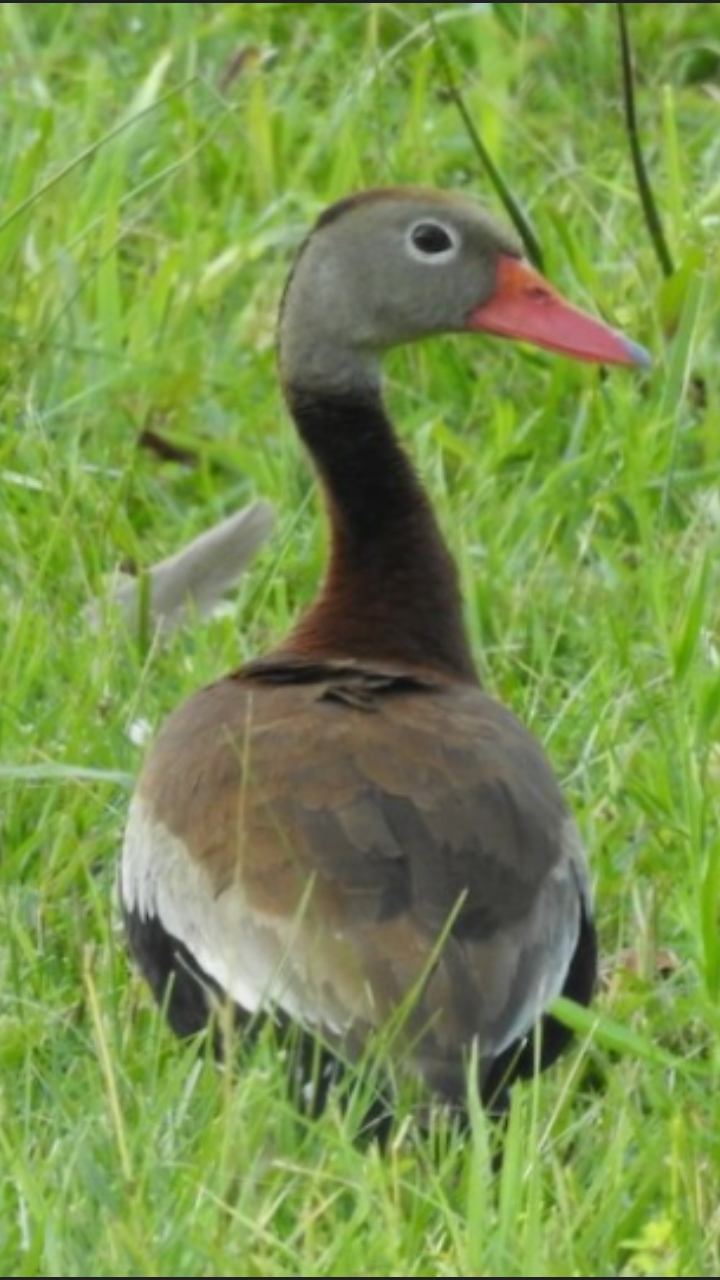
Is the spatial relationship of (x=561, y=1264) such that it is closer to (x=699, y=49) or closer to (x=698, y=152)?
(x=698, y=152)

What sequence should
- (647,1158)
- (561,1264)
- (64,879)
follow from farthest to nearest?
(64,879) → (647,1158) → (561,1264)

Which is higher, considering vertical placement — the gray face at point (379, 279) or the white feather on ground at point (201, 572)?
the gray face at point (379, 279)

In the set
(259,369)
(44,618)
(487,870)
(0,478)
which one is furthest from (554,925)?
(259,369)

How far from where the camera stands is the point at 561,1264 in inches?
147

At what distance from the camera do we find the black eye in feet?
17.7

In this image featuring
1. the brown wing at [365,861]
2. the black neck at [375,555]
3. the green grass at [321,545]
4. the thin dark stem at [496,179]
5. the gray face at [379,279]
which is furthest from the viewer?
the thin dark stem at [496,179]

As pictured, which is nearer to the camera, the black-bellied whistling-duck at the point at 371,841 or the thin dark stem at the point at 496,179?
the black-bellied whistling-duck at the point at 371,841

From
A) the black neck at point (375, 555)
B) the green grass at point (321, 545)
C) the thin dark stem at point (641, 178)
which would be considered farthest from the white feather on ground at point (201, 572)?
the thin dark stem at point (641, 178)

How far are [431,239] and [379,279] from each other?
0.11m

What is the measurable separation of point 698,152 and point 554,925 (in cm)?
300

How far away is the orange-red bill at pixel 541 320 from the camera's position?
5379 millimetres

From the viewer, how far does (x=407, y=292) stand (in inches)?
212

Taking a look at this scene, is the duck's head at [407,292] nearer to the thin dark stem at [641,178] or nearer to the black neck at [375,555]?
the black neck at [375,555]

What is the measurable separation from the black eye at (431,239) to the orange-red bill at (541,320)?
3.2 inches
